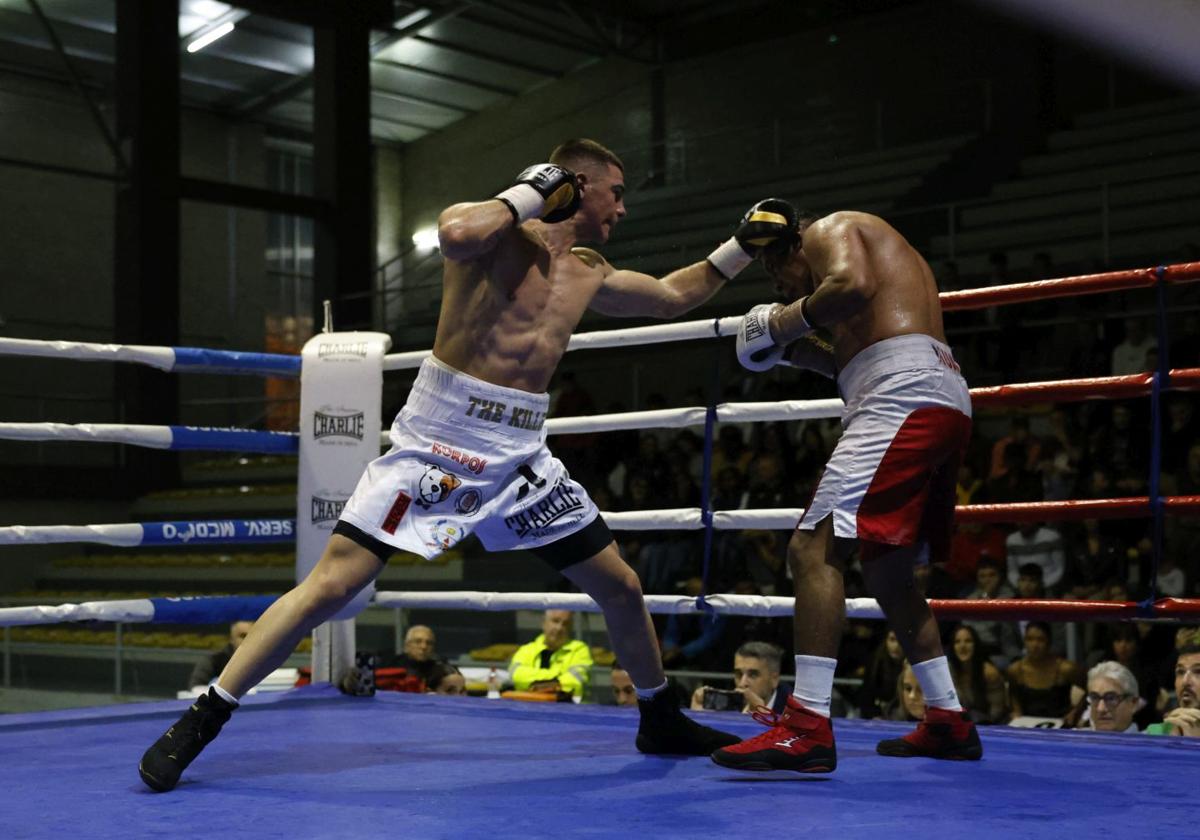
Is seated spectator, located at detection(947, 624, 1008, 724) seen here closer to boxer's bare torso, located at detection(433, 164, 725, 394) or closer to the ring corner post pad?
the ring corner post pad

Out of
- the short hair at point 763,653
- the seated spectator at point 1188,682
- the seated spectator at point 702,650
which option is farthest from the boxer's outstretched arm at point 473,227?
the seated spectator at point 702,650

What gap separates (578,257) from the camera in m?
2.61

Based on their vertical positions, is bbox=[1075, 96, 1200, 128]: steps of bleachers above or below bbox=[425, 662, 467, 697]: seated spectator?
above

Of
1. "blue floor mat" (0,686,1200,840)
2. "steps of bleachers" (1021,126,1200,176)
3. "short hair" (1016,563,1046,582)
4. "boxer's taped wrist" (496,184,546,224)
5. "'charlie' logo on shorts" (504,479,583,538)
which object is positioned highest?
"steps of bleachers" (1021,126,1200,176)

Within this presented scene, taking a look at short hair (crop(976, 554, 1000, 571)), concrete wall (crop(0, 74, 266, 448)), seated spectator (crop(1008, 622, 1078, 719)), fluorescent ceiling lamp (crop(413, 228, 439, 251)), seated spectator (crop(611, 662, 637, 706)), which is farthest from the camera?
fluorescent ceiling lamp (crop(413, 228, 439, 251))

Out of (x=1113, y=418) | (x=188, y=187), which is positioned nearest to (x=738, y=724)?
(x=1113, y=418)

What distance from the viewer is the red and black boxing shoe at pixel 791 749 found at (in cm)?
226

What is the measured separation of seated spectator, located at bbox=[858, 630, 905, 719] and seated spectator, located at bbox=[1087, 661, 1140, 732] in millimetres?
1068

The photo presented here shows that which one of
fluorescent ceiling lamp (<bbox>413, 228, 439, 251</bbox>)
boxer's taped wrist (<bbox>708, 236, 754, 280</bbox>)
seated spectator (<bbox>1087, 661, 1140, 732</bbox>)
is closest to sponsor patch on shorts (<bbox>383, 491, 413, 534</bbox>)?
boxer's taped wrist (<bbox>708, 236, 754, 280</bbox>)

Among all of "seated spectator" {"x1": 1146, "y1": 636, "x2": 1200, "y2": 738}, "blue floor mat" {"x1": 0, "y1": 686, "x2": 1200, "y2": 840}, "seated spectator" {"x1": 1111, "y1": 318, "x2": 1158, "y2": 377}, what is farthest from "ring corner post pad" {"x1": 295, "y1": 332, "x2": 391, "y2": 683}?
"seated spectator" {"x1": 1111, "y1": 318, "x2": 1158, "y2": 377}

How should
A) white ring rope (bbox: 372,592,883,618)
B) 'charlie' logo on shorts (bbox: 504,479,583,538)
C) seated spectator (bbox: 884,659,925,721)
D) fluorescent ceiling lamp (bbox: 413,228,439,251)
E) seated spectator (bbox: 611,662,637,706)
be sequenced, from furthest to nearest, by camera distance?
fluorescent ceiling lamp (bbox: 413,228,439,251) → seated spectator (bbox: 611,662,637,706) → seated spectator (bbox: 884,659,925,721) → white ring rope (bbox: 372,592,883,618) → 'charlie' logo on shorts (bbox: 504,479,583,538)

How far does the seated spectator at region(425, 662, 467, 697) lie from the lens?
521 cm

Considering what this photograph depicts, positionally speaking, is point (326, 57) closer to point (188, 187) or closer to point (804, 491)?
point (188, 187)

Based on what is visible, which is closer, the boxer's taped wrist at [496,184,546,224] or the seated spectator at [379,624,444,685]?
the boxer's taped wrist at [496,184,546,224]
